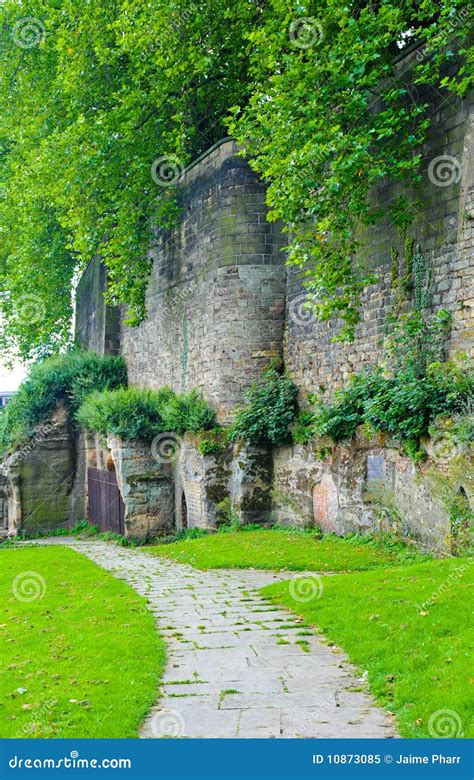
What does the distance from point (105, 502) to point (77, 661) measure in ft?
45.6

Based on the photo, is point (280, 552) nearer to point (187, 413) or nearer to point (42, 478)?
point (187, 413)

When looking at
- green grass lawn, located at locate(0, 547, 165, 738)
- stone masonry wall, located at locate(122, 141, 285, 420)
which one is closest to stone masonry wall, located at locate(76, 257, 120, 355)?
stone masonry wall, located at locate(122, 141, 285, 420)

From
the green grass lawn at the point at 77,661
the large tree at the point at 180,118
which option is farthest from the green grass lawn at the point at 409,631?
the large tree at the point at 180,118

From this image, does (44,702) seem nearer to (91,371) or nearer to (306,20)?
(306,20)

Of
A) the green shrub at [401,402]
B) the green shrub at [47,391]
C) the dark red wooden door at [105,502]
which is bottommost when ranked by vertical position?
the dark red wooden door at [105,502]

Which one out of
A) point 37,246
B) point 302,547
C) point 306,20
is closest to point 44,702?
point 302,547

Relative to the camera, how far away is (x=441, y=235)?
10.6 m

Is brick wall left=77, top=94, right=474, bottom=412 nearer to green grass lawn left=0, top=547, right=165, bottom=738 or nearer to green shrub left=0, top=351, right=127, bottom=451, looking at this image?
green shrub left=0, top=351, right=127, bottom=451

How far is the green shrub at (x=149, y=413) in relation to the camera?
54.0 feet

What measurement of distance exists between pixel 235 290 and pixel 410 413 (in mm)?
6249

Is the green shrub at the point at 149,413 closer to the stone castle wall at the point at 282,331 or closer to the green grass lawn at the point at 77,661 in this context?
the stone castle wall at the point at 282,331

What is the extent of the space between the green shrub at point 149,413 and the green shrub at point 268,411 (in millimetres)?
1105

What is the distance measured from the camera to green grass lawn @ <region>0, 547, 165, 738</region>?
5.20m

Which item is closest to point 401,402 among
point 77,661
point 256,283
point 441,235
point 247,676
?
point 441,235
